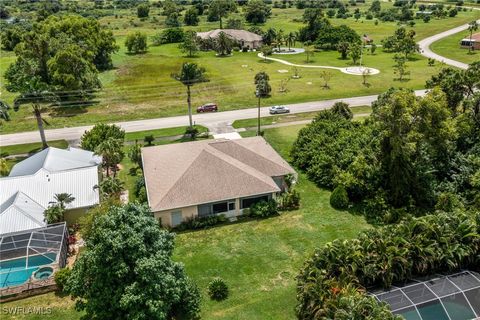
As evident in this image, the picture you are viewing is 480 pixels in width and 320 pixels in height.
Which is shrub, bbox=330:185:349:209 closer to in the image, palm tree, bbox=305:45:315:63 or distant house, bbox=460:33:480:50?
palm tree, bbox=305:45:315:63

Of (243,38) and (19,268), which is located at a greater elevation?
(243,38)

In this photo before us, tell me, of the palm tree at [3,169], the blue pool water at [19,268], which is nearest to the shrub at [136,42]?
the palm tree at [3,169]

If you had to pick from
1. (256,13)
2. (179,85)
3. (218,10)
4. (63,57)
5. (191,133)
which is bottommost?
(191,133)

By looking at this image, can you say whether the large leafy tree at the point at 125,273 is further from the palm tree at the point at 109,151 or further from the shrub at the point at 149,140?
the shrub at the point at 149,140

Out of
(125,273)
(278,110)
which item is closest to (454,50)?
(278,110)

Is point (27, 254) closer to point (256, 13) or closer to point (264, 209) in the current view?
point (264, 209)

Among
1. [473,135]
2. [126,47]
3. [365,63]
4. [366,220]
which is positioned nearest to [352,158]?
[366,220]

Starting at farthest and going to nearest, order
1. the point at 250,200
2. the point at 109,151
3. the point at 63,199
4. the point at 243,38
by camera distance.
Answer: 1. the point at 243,38
2. the point at 109,151
3. the point at 250,200
4. the point at 63,199

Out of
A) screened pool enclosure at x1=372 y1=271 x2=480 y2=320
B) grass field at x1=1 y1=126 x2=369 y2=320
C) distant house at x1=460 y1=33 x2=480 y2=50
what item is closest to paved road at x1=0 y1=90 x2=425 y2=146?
grass field at x1=1 y1=126 x2=369 y2=320
